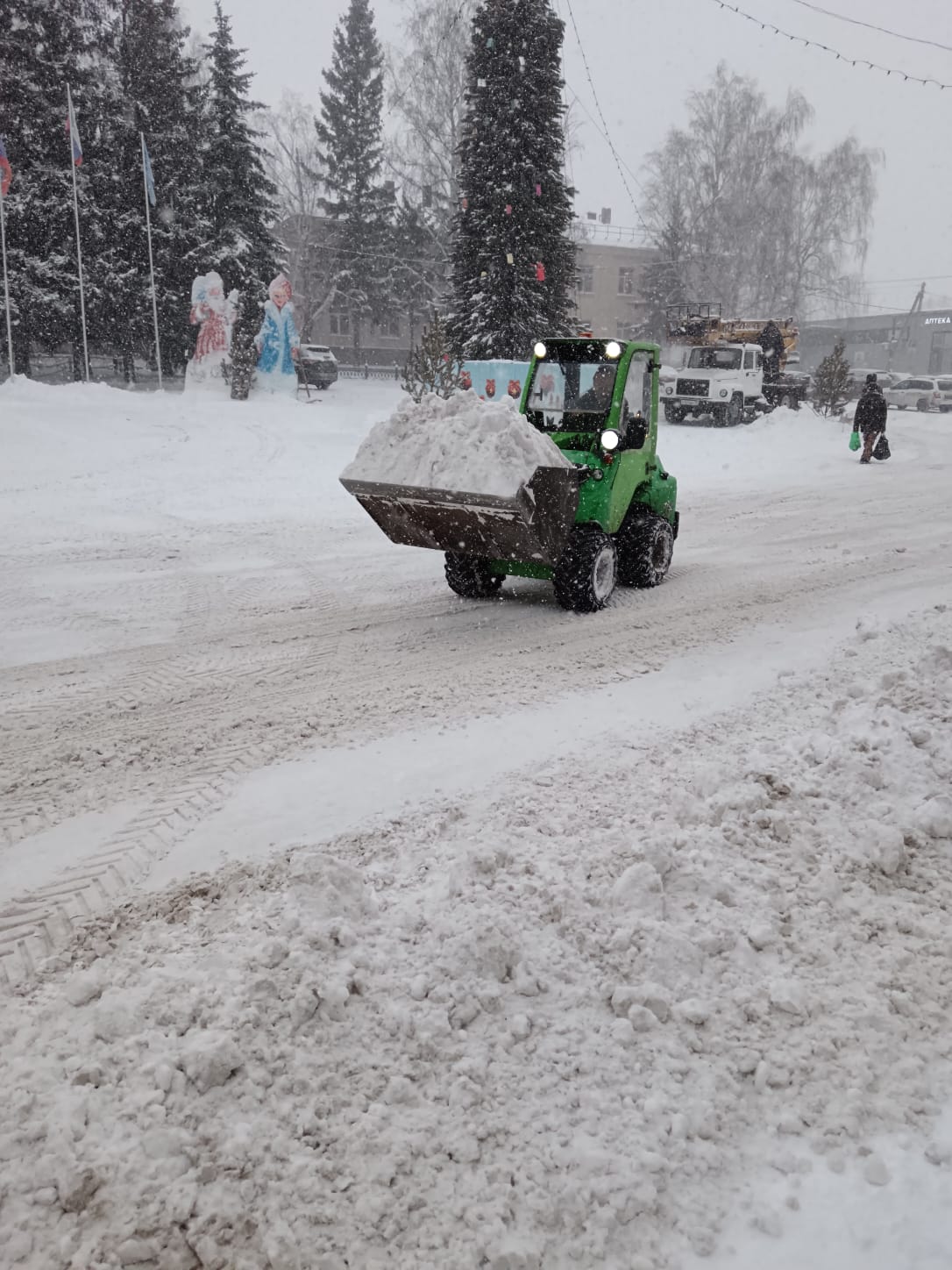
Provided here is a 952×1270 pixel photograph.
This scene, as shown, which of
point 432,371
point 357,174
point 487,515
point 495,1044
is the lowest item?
point 495,1044

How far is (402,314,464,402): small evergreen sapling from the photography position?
19.8 m

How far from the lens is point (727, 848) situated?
11.9 feet

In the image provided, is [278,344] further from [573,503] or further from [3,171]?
[573,503]

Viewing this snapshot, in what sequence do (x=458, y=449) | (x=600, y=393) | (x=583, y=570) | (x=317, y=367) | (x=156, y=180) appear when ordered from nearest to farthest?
(x=458, y=449) → (x=583, y=570) → (x=600, y=393) → (x=156, y=180) → (x=317, y=367)

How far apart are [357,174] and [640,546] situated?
141 feet

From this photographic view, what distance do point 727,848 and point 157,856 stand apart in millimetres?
2335

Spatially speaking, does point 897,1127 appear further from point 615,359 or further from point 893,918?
point 615,359

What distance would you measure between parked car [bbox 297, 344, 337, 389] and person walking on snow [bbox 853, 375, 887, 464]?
66.0 feet

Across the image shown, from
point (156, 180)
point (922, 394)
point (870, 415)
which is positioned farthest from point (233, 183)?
point (922, 394)

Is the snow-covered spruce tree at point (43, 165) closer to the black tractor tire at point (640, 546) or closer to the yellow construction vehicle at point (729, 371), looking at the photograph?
the yellow construction vehicle at point (729, 371)

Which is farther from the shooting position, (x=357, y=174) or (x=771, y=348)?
(x=357, y=174)

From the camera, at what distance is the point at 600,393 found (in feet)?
24.0

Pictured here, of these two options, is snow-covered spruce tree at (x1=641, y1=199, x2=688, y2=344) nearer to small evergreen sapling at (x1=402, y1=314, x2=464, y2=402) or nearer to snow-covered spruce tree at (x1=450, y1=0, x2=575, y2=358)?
snow-covered spruce tree at (x1=450, y1=0, x2=575, y2=358)

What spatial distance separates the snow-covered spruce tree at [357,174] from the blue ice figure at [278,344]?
18.6 metres
